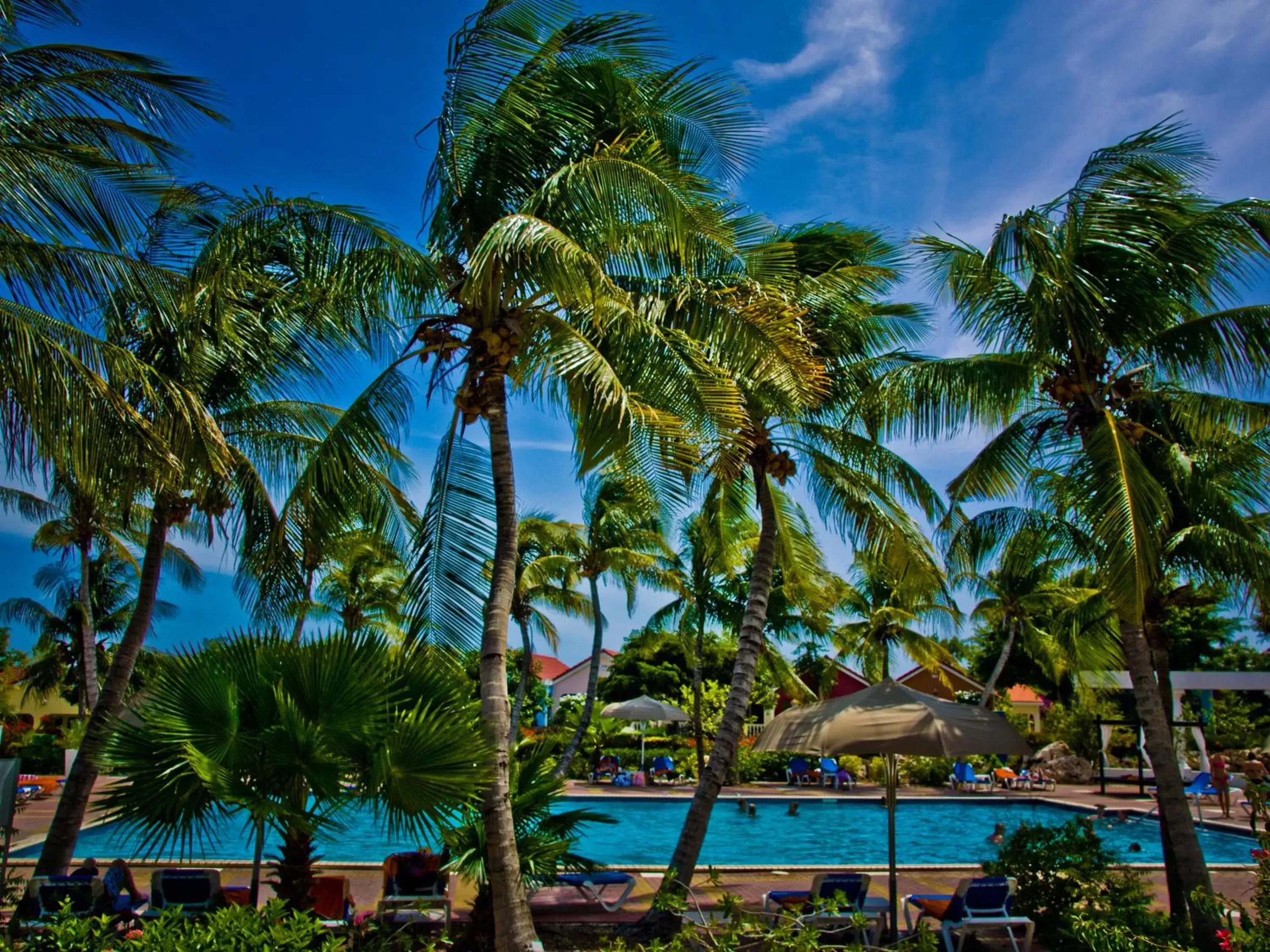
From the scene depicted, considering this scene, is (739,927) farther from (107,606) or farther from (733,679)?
(107,606)

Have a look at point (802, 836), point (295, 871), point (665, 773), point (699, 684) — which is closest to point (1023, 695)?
point (665, 773)

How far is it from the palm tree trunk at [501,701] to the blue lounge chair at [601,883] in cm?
185

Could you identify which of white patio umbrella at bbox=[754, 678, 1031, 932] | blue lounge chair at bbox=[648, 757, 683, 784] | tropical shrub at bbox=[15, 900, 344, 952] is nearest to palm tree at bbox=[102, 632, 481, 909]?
tropical shrub at bbox=[15, 900, 344, 952]

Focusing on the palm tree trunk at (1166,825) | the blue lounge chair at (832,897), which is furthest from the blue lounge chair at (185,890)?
the palm tree trunk at (1166,825)

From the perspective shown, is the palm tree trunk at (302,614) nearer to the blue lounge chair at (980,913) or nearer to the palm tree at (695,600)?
the blue lounge chair at (980,913)

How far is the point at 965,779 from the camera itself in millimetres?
24531

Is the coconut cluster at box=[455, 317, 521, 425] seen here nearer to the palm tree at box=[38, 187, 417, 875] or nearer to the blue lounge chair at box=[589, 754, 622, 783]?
the palm tree at box=[38, 187, 417, 875]

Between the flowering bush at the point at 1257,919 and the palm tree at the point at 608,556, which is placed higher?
the palm tree at the point at 608,556

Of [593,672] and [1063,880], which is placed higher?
[593,672]

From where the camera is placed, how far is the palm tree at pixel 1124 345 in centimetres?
834

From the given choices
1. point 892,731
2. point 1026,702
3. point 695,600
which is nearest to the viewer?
point 892,731

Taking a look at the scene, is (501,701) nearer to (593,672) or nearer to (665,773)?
(593,672)

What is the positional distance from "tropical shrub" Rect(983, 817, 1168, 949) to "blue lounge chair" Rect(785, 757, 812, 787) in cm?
1763

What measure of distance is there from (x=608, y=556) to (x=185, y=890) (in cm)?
1574
